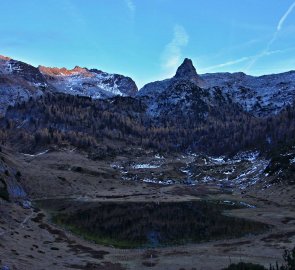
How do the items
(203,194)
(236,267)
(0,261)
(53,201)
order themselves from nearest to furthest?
(236,267)
(0,261)
(53,201)
(203,194)

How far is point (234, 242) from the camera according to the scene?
66250 mm

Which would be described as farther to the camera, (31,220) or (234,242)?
(31,220)

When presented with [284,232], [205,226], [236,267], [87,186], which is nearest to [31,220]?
[205,226]

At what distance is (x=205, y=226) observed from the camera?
82250 millimetres

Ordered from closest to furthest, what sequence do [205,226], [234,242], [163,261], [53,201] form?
[163,261], [234,242], [205,226], [53,201]

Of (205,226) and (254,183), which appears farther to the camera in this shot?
(254,183)

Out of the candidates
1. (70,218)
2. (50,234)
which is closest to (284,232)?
(50,234)

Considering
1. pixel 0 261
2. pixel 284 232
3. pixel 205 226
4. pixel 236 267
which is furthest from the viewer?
pixel 205 226

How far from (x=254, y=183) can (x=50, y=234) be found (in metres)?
107

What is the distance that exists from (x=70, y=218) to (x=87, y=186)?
234ft

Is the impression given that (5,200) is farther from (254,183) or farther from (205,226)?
(254,183)

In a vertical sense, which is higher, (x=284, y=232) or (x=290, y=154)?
(x=290, y=154)

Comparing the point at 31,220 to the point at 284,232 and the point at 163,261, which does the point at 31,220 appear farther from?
the point at 284,232

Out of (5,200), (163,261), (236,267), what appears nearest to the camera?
(236,267)
